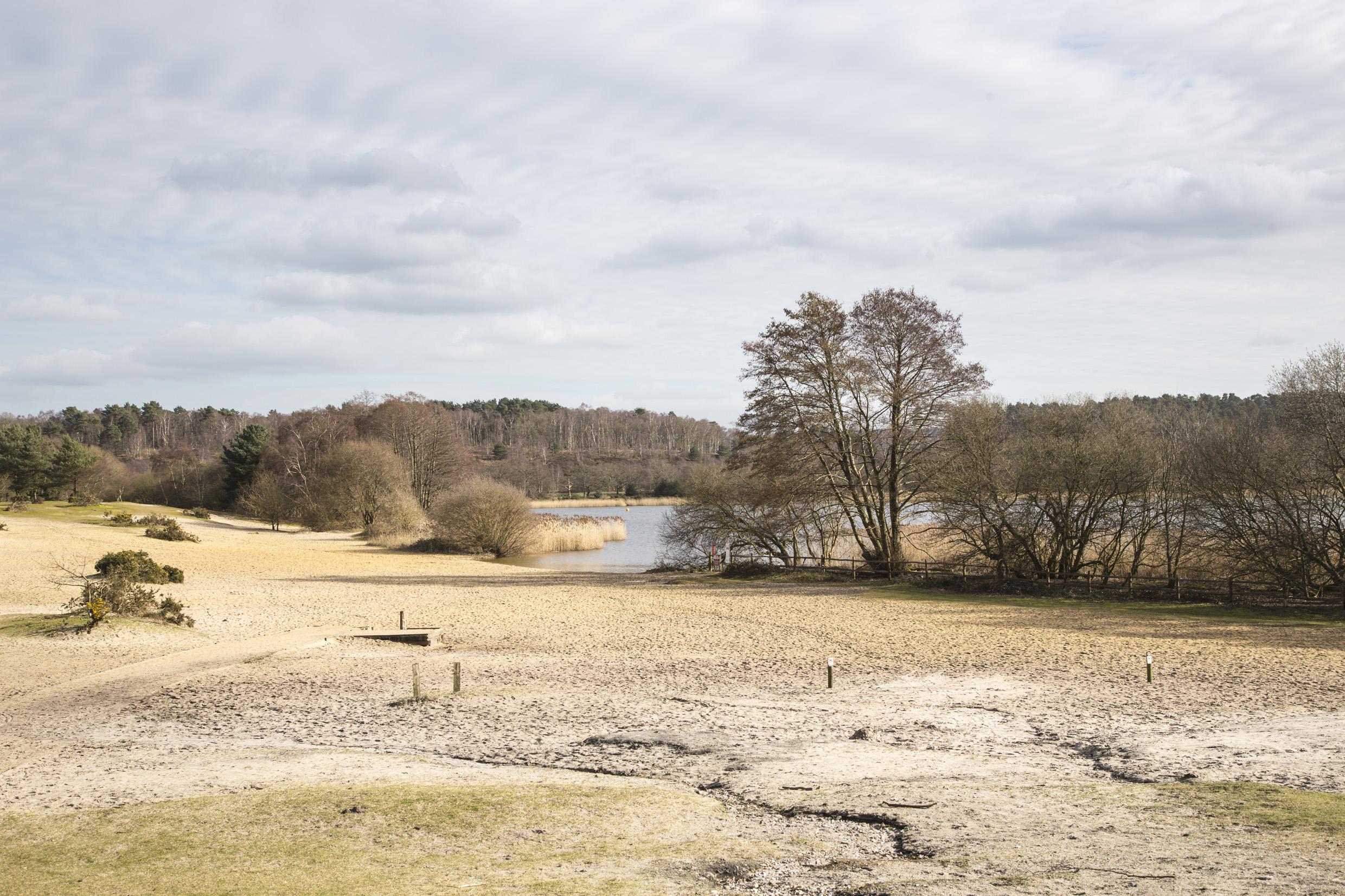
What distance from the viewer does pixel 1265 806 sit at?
801 centimetres

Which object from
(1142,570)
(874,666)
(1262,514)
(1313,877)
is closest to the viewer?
(1313,877)

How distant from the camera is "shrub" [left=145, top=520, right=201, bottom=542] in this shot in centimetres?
4600

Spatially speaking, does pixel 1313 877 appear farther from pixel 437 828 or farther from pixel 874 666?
pixel 874 666

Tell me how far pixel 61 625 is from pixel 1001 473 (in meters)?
25.8

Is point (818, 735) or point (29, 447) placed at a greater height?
point (29, 447)

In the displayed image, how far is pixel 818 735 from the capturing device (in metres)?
11.6

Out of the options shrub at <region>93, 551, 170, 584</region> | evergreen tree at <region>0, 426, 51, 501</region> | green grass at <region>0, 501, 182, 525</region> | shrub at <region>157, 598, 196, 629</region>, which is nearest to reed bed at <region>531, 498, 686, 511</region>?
green grass at <region>0, 501, 182, 525</region>

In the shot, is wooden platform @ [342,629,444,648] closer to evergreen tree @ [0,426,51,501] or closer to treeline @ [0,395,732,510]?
treeline @ [0,395,732,510]

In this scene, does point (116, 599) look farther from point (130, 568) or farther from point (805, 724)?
point (805, 724)

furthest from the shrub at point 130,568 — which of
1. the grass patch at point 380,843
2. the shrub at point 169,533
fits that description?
the shrub at point 169,533

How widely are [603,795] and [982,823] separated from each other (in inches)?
136

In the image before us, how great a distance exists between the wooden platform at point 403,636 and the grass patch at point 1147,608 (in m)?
15.7

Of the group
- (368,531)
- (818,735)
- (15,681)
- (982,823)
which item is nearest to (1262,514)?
(818,735)

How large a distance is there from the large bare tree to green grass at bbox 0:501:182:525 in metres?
35.9
